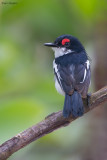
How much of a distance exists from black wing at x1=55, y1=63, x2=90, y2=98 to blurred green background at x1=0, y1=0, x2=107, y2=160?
0.08m

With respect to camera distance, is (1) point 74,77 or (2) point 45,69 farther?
(2) point 45,69

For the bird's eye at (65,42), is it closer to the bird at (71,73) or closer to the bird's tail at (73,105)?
the bird at (71,73)

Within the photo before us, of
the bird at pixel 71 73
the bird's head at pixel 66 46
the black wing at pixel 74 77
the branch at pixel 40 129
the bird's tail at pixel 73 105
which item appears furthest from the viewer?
the bird's head at pixel 66 46

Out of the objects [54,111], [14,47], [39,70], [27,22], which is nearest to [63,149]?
[54,111]

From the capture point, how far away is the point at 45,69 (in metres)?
3.63

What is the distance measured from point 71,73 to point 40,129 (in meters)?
0.86

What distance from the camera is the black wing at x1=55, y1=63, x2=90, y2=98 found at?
3201mm

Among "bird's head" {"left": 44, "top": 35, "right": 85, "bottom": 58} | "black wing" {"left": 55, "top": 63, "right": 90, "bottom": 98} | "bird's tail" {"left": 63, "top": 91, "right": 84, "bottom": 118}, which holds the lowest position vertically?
"bird's tail" {"left": 63, "top": 91, "right": 84, "bottom": 118}

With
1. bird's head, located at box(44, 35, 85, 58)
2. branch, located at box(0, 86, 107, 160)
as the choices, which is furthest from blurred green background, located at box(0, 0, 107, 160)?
bird's head, located at box(44, 35, 85, 58)

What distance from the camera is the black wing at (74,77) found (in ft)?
10.5

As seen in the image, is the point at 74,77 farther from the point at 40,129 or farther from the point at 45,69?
the point at 40,129

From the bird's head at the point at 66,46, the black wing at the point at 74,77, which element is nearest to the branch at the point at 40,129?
the black wing at the point at 74,77

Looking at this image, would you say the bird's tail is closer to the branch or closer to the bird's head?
the branch

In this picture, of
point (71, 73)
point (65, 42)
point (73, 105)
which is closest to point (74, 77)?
point (71, 73)
